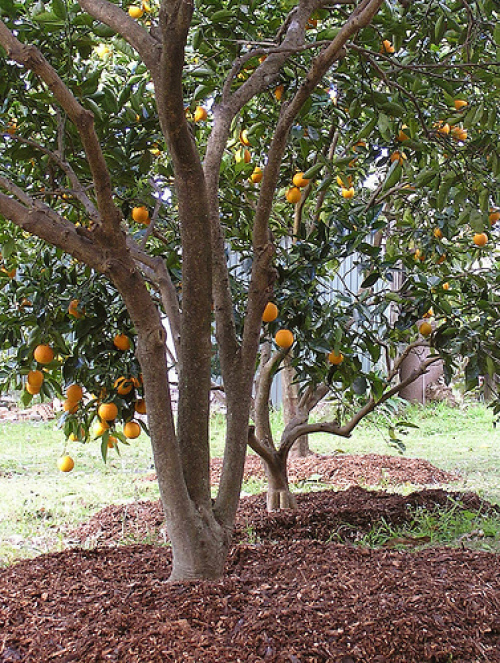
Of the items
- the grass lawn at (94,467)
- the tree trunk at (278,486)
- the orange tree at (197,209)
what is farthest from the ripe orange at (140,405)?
the grass lawn at (94,467)

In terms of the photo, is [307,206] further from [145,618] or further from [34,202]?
[145,618]

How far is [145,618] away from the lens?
1.99 meters

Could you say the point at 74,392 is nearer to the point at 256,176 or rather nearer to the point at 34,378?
the point at 34,378

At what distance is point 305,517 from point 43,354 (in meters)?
1.69

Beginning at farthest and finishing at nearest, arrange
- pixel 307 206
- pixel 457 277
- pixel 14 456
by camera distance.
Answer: pixel 14 456 < pixel 307 206 < pixel 457 277

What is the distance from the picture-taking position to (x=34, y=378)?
270 cm

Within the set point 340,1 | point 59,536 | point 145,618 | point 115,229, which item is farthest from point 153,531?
point 340,1

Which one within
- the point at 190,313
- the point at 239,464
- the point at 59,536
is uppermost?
the point at 190,313

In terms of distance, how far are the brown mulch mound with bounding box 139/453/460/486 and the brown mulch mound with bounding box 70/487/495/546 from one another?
1299mm

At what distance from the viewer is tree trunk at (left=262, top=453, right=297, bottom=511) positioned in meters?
3.92

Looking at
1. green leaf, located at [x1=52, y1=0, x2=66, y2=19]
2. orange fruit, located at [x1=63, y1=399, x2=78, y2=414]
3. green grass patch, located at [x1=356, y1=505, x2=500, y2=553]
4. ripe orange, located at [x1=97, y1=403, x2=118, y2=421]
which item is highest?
green leaf, located at [x1=52, y1=0, x2=66, y2=19]

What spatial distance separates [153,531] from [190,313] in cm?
209

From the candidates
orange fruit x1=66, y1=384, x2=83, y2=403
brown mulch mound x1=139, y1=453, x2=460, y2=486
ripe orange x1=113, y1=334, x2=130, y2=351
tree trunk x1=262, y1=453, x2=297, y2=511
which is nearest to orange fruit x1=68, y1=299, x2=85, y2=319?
ripe orange x1=113, y1=334, x2=130, y2=351

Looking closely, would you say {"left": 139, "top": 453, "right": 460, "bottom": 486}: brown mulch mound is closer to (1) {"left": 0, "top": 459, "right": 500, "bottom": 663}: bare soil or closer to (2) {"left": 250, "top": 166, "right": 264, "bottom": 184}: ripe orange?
(2) {"left": 250, "top": 166, "right": 264, "bottom": 184}: ripe orange
